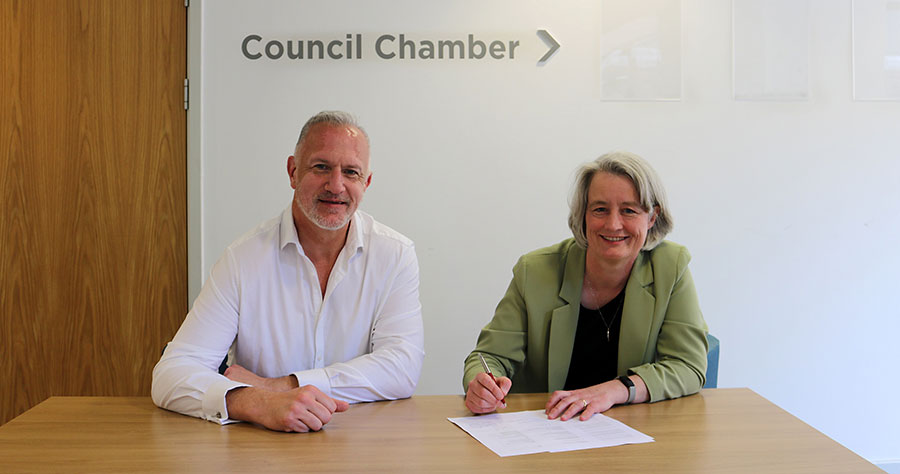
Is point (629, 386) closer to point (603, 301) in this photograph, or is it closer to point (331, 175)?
point (603, 301)

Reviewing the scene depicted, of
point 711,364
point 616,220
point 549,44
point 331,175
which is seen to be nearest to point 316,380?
point 331,175

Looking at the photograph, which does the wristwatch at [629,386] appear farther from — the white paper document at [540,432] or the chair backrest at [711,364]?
the chair backrest at [711,364]

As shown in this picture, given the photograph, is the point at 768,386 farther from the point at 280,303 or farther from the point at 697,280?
the point at 280,303

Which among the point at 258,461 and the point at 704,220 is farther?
the point at 704,220

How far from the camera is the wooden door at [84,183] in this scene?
3.56m

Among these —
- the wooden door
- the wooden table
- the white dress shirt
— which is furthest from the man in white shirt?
the wooden door

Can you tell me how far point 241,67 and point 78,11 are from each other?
0.79 metres

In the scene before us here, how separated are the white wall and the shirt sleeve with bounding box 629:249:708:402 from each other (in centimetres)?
135

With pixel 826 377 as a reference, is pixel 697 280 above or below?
above

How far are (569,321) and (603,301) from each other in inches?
5.8

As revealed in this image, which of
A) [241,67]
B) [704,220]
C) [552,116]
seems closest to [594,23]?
[552,116]

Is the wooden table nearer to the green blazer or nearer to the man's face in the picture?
the green blazer

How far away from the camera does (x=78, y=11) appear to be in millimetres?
3562

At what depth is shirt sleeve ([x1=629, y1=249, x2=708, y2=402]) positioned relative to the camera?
2160mm
